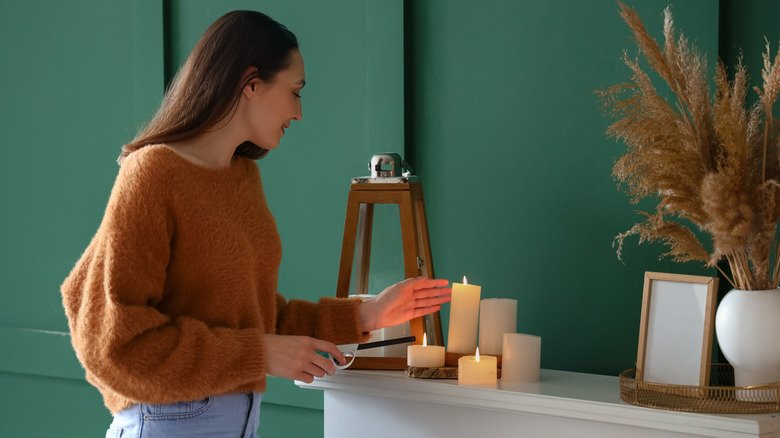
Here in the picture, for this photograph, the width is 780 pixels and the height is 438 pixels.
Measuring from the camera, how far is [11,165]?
2719 mm

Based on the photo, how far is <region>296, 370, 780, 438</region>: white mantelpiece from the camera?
51.3 inches

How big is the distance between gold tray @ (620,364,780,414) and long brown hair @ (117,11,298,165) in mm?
836

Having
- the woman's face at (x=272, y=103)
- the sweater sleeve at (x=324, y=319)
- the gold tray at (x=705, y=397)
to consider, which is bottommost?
the gold tray at (x=705, y=397)

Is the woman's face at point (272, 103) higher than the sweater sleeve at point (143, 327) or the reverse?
higher

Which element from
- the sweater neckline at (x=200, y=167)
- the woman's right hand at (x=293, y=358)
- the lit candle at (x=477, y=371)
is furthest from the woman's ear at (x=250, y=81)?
the lit candle at (x=477, y=371)

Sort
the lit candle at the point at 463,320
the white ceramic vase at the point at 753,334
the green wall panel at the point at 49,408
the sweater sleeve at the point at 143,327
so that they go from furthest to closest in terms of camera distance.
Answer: the green wall panel at the point at 49,408 → the lit candle at the point at 463,320 → the white ceramic vase at the point at 753,334 → the sweater sleeve at the point at 143,327

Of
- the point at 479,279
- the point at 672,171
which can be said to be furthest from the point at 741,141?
the point at 479,279

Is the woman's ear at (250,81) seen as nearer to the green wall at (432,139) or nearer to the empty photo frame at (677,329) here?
the green wall at (432,139)

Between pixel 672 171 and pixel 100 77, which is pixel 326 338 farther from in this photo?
pixel 100 77

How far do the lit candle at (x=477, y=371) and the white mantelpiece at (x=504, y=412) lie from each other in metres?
0.03

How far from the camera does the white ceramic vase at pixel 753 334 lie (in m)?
1.30

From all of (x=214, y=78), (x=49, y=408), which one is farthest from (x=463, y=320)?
(x=49, y=408)

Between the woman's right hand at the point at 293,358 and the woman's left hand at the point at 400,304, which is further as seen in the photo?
the woman's left hand at the point at 400,304

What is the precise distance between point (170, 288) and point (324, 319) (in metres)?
0.38
